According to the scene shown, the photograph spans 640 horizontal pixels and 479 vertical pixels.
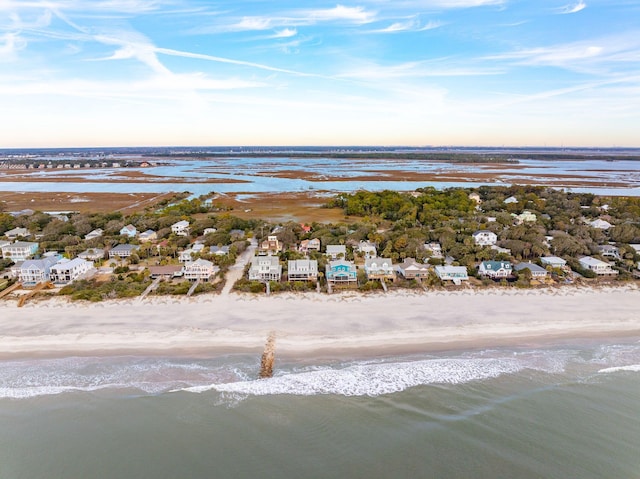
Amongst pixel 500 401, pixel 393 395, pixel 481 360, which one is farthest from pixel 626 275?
pixel 393 395

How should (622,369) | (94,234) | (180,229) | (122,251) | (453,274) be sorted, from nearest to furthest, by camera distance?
(622,369)
(453,274)
(122,251)
(94,234)
(180,229)

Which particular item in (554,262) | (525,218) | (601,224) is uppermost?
(525,218)

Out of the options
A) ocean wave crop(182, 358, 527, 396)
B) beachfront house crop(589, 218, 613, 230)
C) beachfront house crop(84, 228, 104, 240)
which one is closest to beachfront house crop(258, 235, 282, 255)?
beachfront house crop(84, 228, 104, 240)

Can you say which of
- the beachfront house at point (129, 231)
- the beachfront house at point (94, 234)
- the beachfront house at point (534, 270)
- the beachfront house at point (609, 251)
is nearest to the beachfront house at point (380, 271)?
the beachfront house at point (534, 270)

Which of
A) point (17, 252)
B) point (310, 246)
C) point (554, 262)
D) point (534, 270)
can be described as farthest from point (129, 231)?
point (554, 262)

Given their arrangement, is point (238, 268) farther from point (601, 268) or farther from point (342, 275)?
point (601, 268)
